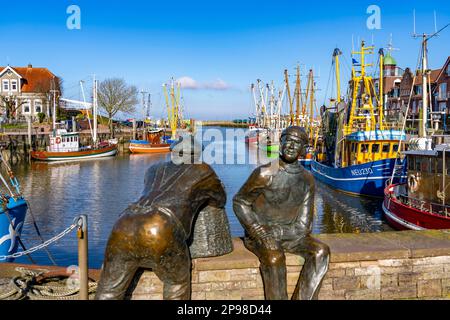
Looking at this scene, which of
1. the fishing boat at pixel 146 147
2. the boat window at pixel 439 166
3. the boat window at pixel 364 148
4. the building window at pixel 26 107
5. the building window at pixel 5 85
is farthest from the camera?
the building window at pixel 26 107

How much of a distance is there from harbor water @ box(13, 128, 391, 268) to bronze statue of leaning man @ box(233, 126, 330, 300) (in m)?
5.03

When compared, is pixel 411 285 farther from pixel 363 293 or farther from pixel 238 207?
pixel 238 207

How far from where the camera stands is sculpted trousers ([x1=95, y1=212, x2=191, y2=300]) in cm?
372

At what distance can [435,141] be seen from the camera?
21547 mm

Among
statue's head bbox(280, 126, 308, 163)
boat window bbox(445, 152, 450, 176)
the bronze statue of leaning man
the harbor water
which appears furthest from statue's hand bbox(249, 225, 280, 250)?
boat window bbox(445, 152, 450, 176)

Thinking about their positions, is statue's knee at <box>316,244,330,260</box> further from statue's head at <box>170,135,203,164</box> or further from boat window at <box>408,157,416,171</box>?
boat window at <box>408,157,416,171</box>

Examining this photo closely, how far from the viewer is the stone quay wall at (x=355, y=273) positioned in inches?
186

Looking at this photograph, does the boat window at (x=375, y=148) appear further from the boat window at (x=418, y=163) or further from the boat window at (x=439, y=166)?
the boat window at (x=439, y=166)

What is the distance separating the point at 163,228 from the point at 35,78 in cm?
6961

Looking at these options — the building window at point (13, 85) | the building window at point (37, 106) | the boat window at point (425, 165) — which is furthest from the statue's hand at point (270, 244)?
the building window at point (13, 85)

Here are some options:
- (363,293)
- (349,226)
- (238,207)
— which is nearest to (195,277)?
(238,207)

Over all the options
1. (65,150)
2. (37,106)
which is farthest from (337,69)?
(37,106)
